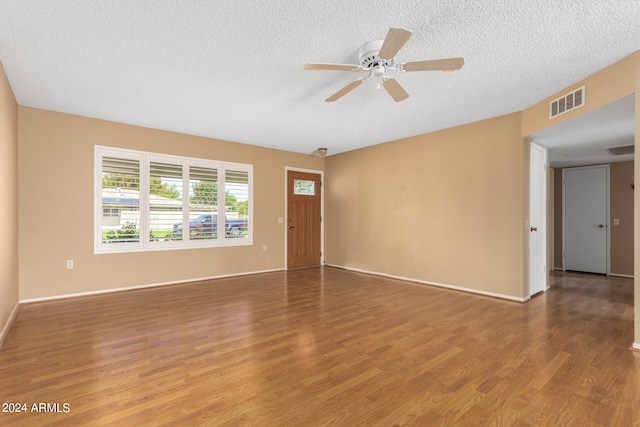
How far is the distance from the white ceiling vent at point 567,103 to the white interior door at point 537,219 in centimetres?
93

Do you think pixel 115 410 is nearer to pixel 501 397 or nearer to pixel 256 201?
pixel 501 397

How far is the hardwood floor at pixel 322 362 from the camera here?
1870 mm

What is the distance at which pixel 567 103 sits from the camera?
136 inches


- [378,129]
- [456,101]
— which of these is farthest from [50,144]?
[456,101]

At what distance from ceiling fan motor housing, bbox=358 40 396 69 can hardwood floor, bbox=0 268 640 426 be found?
8.05 ft

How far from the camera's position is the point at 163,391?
208 cm

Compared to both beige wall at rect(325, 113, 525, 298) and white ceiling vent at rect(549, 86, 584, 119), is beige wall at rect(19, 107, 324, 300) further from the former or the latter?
white ceiling vent at rect(549, 86, 584, 119)

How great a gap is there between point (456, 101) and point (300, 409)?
374 centimetres

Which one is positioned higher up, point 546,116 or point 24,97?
point 24,97

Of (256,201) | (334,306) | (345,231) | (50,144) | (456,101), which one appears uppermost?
(456,101)

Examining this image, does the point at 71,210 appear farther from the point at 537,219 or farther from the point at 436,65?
the point at 537,219

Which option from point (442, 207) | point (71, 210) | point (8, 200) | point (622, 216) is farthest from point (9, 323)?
point (622, 216)

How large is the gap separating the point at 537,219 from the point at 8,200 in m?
6.78

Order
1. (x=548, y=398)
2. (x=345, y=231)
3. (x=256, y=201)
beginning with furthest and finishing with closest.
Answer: (x=345, y=231) < (x=256, y=201) < (x=548, y=398)
